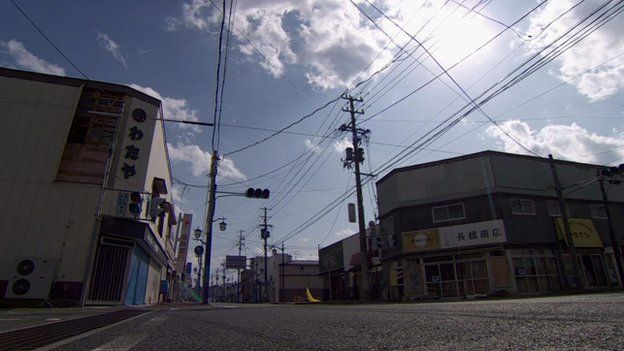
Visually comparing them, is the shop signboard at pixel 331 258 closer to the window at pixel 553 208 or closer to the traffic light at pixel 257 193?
the window at pixel 553 208

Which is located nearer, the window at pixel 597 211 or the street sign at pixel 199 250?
the street sign at pixel 199 250

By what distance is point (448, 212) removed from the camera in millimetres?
23984

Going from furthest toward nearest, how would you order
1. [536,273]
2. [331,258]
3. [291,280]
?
1. [291,280]
2. [331,258]
3. [536,273]

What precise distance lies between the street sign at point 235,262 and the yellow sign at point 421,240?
53.3 meters

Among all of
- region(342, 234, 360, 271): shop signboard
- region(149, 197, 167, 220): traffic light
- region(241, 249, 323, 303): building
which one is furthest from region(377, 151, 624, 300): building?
region(241, 249, 323, 303): building

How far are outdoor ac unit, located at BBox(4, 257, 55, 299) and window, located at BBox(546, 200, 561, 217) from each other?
85.7 feet

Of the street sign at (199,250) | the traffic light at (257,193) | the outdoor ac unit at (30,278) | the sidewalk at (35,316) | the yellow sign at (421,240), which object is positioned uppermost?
the traffic light at (257,193)

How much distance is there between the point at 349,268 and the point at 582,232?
17353mm

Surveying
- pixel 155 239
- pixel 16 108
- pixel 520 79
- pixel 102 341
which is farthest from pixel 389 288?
pixel 102 341

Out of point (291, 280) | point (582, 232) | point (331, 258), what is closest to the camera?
point (582, 232)

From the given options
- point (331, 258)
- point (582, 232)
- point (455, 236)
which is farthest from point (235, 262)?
point (582, 232)

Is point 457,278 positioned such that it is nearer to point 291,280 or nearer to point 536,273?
point 536,273

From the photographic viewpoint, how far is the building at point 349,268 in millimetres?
28781

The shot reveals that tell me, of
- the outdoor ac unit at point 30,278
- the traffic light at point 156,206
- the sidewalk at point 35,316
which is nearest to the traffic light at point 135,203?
the traffic light at point 156,206
